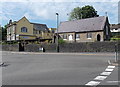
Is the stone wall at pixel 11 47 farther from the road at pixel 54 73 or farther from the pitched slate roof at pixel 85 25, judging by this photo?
the road at pixel 54 73

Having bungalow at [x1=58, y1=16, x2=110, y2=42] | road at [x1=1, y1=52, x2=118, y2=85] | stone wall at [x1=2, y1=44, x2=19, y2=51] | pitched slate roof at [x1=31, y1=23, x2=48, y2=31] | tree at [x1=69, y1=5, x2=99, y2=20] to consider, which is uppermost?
tree at [x1=69, y1=5, x2=99, y2=20]

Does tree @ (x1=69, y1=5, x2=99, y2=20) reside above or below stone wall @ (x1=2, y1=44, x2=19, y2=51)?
above

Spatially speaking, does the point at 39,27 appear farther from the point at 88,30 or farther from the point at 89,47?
the point at 89,47

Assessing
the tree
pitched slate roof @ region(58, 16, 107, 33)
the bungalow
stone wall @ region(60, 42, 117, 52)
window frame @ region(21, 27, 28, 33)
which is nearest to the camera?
stone wall @ region(60, 42, 117, 52)

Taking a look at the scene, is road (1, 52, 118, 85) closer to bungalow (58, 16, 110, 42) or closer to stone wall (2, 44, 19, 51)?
stone wall (2, 44, 19, 51)

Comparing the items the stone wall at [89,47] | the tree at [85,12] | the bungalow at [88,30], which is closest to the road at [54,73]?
the stone wall at [89,47]

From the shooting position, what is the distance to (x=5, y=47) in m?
42.8

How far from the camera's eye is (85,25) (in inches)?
1900

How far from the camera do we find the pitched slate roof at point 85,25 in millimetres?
45031

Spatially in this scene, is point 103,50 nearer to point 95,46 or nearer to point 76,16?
point 95,46

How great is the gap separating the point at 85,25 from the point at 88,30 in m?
2.79

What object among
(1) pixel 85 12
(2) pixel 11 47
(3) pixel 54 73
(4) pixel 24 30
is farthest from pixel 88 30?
(3) pixel 54 73

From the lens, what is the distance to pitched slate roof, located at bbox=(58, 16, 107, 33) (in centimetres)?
4503

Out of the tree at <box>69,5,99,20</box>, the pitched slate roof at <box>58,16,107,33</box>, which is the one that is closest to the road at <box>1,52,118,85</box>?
the pitched slate roof at <box>58,16,107,33</box>
